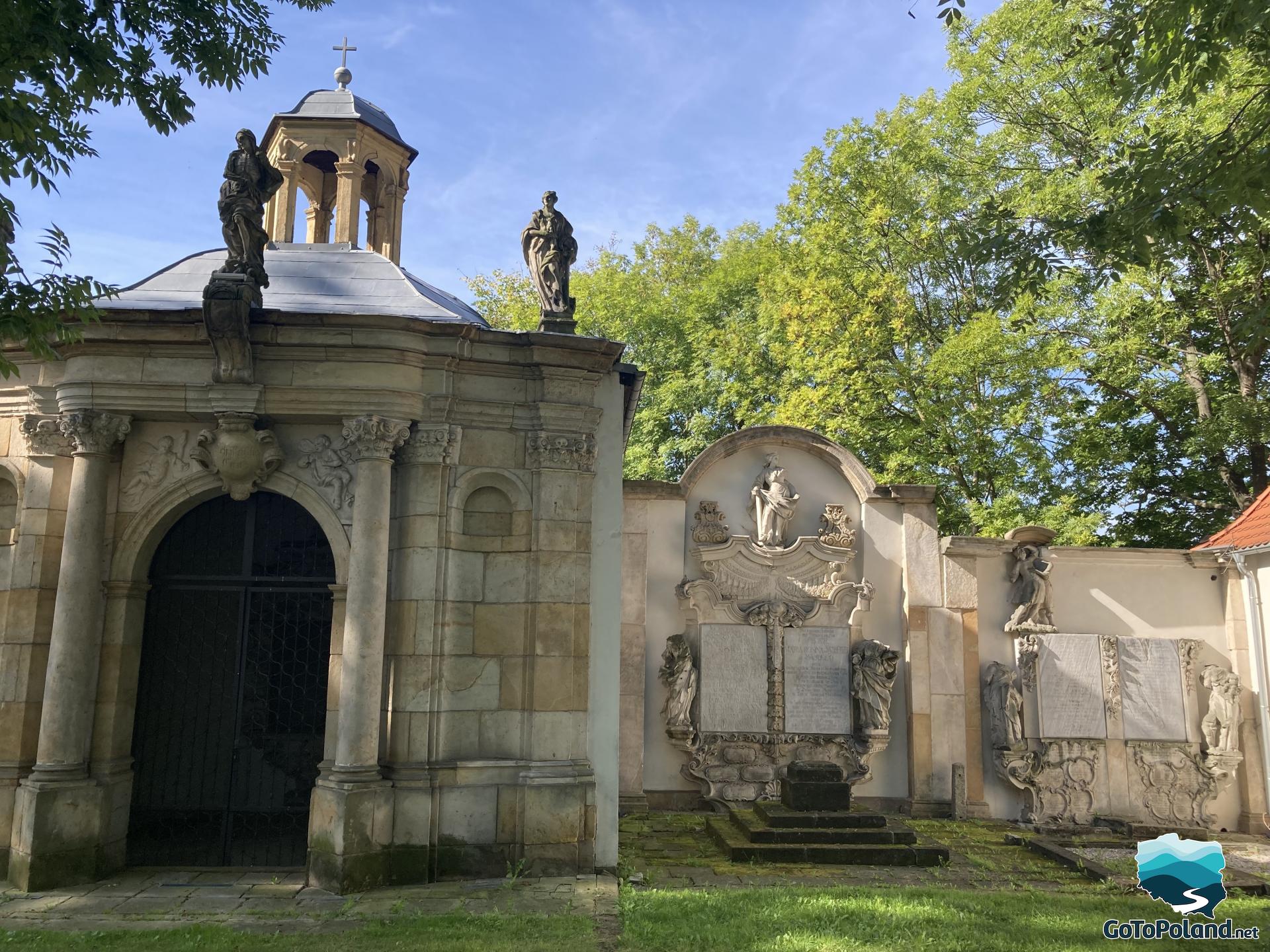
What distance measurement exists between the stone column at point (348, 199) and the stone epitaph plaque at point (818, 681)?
7.20m

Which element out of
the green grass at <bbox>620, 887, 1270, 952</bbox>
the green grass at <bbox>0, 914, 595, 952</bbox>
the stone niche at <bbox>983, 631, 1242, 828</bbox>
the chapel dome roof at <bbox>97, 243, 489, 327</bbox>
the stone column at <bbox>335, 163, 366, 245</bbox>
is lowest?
the green grass at <bbox>0, 914, 595, 952</bbox>

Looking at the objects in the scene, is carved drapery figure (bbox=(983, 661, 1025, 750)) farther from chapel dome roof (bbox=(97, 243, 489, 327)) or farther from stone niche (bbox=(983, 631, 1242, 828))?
chapel dome roof (bbox=(97, 243, 489, 327))

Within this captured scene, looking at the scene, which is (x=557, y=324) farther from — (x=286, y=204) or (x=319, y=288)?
(x=286, y=204)

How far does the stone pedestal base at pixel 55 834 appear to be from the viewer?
7.44 meters

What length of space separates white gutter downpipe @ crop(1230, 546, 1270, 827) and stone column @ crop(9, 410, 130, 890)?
12700mm

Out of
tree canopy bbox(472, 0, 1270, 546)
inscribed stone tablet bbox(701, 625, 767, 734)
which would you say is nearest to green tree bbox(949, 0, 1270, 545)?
tree canopy bbox(472, 0, 1270, 546)

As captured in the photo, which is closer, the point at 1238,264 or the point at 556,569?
the point at 556,569

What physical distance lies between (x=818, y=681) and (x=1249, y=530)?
19.9 ft

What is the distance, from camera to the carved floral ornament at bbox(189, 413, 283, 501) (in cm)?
816

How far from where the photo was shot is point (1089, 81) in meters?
15.5

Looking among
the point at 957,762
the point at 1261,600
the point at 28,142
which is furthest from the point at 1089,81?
the point at 28,142

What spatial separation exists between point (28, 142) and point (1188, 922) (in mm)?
9481

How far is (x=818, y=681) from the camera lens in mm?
11961

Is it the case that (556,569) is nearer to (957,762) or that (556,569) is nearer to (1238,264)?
(957,762)
